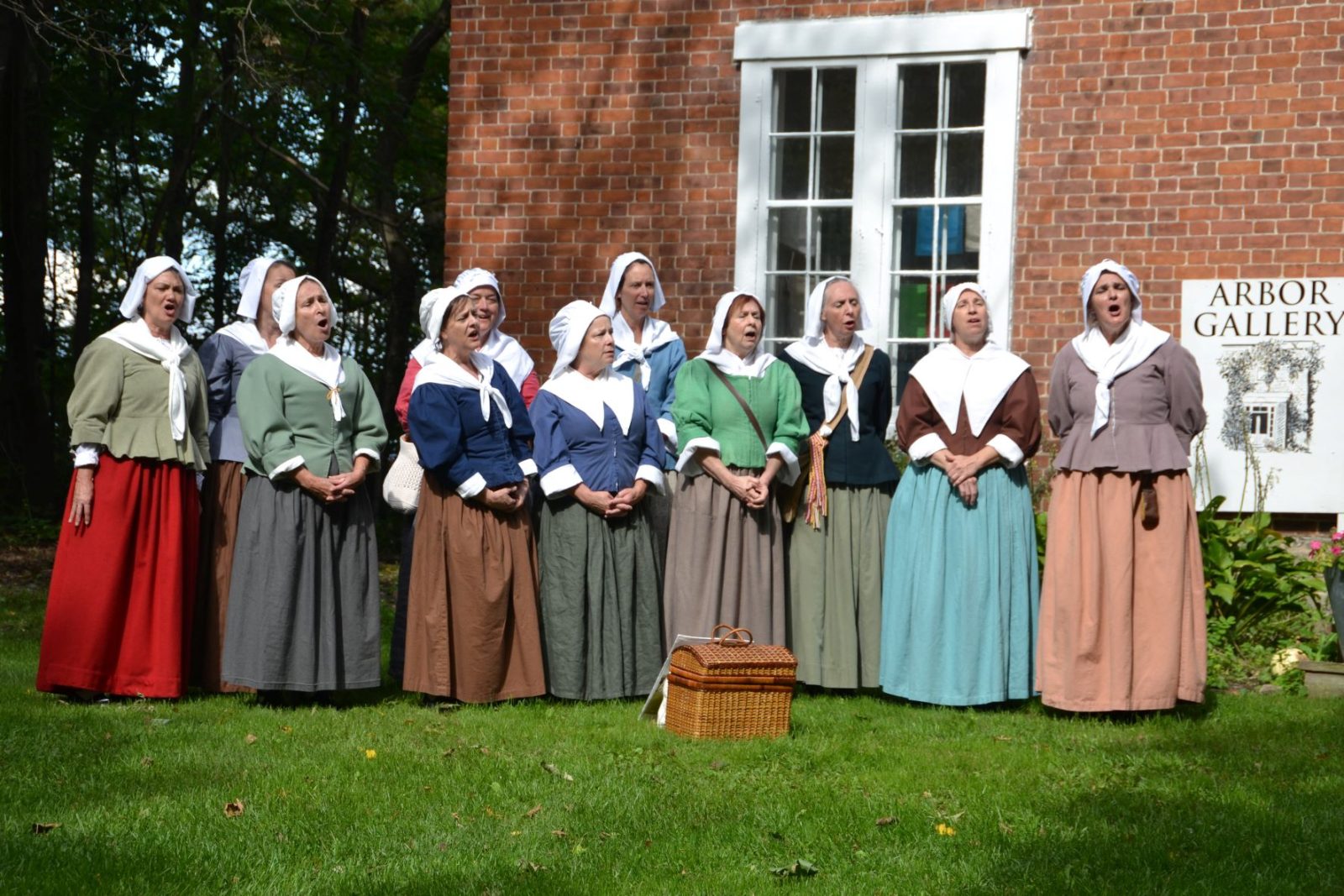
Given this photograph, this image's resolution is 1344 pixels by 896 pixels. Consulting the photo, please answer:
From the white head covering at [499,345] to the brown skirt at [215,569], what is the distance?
107 cm

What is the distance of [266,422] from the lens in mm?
6809

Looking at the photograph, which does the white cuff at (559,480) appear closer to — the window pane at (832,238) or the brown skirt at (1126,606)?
the brown skirt at (1126,606)

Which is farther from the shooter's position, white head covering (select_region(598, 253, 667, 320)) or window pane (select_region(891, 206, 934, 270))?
window pane (select_region(891, 206, 934, 270))

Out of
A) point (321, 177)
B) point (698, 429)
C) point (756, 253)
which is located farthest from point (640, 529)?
point (321, 177)

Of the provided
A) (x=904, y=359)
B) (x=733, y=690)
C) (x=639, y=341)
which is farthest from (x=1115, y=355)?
(x=904, y=359)

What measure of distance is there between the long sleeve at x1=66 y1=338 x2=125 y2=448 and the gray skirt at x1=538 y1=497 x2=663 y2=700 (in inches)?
77.9

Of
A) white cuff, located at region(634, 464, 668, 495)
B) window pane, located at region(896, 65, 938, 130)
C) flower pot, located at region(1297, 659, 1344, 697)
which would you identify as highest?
window pane, located at region(896, 65, 938, 130)

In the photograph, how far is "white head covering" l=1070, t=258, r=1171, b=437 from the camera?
6789 mm

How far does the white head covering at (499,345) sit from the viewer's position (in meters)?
7.64

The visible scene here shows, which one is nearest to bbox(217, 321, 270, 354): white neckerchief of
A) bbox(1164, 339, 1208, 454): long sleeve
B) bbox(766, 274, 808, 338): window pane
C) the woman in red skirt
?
the woman in red skirt

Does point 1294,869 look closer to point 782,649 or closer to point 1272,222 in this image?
point 782,649

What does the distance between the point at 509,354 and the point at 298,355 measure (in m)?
1.40

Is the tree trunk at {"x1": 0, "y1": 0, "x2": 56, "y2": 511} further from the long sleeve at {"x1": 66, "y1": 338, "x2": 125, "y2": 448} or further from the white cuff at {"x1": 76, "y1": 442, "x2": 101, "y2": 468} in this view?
the white cuff at {"x1": 76, "y1": 442, "x2": 101, "y2": 468}

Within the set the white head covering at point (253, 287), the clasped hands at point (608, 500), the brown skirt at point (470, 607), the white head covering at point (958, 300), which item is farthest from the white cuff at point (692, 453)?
the white head covering at point (253, 287)
